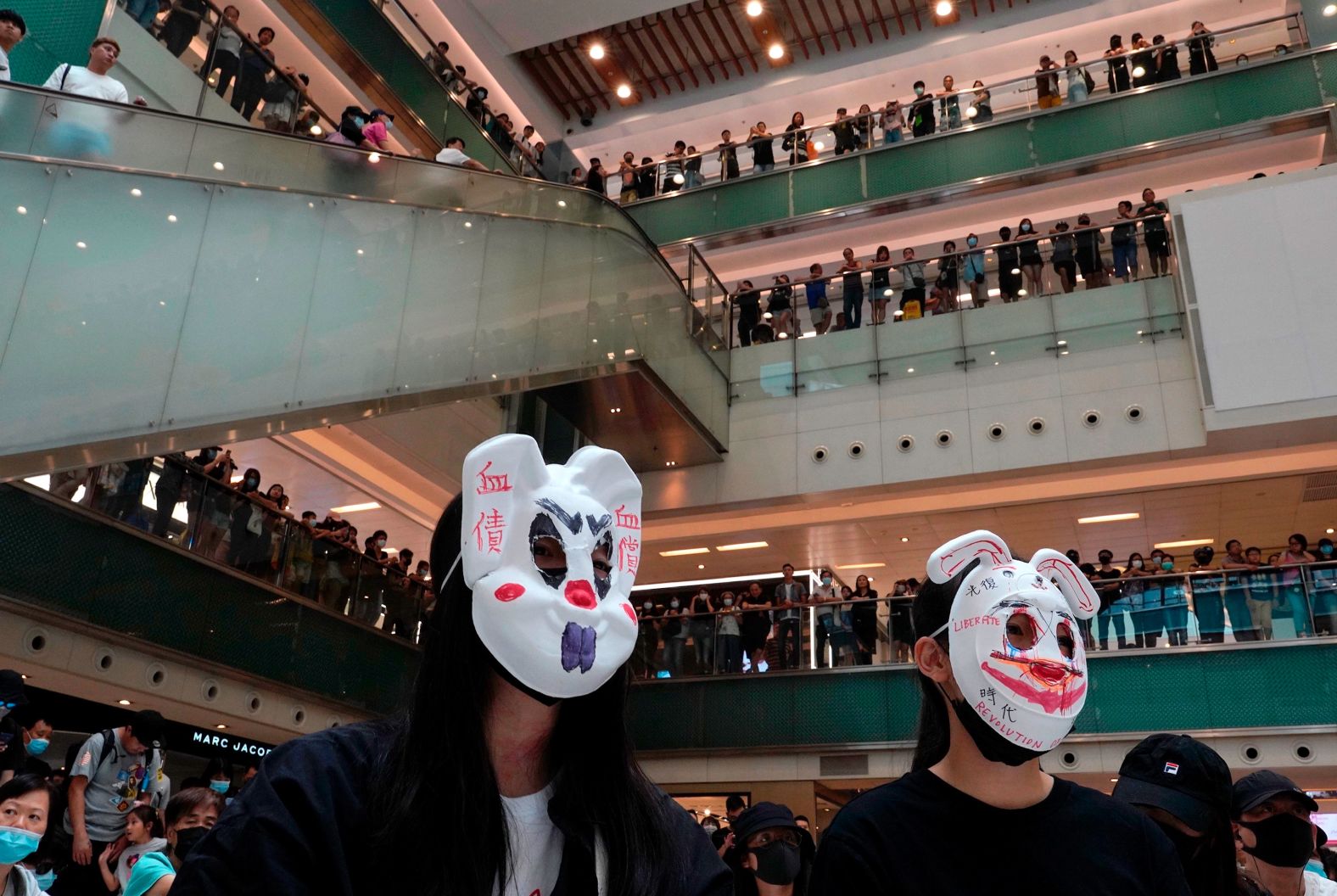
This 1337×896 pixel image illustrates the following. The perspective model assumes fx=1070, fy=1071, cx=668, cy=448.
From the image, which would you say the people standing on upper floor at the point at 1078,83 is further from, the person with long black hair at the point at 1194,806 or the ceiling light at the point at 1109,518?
the person with long black hair at the point at 1194,806

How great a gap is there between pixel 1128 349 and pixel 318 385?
1074 centimetres

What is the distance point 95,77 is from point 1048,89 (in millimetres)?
14028

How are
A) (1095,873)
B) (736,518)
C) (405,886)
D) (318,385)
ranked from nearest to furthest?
(405,886), (1095,873), (318,385), (736,518)

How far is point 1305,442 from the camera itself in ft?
43.9

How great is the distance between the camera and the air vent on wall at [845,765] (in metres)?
13.4

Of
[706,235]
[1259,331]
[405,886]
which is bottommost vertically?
[405,886]

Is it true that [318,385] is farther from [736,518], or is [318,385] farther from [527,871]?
[736,518]

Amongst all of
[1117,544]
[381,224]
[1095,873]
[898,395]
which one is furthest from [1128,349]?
[1095,873]

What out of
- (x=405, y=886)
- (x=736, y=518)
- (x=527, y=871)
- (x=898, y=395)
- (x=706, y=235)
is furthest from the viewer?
(x=706, y=235)

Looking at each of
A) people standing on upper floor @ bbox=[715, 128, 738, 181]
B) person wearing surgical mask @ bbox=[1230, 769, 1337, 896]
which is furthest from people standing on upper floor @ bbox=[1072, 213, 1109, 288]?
person wearing surgical mask @ bbox=[1230, 769, 1337, 896]

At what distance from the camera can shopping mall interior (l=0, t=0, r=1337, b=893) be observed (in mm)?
7004

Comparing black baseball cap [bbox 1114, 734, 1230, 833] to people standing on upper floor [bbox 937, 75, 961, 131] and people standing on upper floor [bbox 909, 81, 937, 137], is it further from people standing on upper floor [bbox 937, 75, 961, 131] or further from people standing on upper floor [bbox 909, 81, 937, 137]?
people standing on upper floor [bbox 909, 81, 937, 137]

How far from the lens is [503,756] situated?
1658 mm

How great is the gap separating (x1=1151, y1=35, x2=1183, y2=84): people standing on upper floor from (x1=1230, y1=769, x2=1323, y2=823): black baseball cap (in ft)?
52.0
